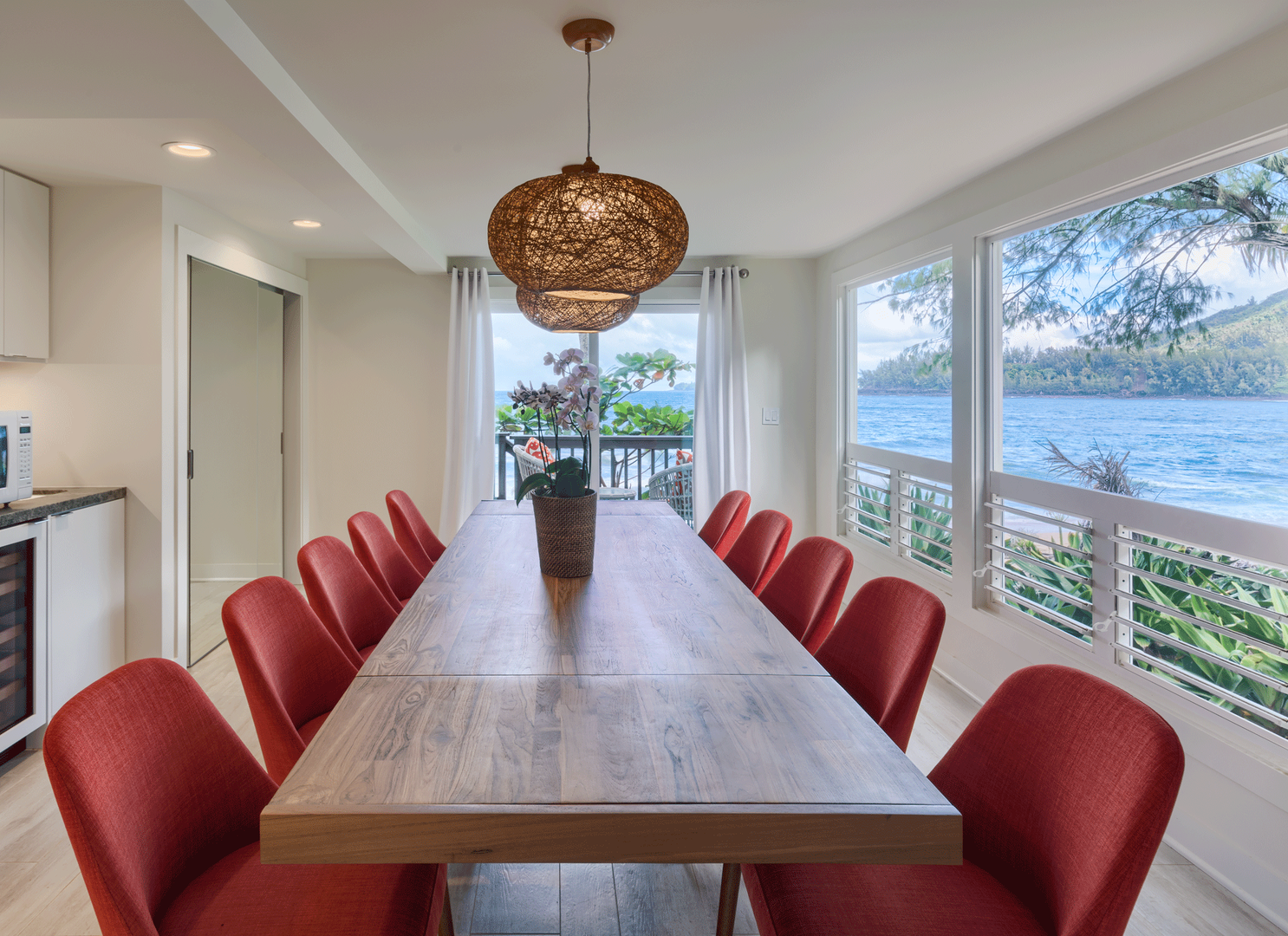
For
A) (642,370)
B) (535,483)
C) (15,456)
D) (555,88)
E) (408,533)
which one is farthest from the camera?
(642,370)

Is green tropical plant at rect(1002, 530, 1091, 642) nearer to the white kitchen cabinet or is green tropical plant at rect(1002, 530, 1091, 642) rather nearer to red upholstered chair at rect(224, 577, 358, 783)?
red upholstered chair at rect(224, 577, 358, 783)

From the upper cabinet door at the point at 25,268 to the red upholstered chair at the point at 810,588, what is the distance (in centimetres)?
325

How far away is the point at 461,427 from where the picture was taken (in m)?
5.00

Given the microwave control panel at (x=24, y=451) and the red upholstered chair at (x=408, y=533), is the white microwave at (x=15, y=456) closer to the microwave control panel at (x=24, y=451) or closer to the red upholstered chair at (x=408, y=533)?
the microwave control panel at (x=24, y=451)

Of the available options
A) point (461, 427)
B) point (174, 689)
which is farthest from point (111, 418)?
point (174, 689)

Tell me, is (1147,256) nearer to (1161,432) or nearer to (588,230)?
(1161,432)

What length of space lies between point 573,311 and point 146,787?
2.15 meters

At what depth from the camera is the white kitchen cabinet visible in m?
2.88

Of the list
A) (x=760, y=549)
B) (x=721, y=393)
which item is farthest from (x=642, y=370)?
(x=760, y=549)

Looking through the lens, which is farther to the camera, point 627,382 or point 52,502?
point 627,382

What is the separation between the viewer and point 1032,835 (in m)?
1.19

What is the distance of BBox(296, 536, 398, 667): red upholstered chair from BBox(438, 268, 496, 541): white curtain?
247 cm

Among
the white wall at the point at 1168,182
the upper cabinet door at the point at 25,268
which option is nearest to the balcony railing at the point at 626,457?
the white wall at the point at 1168,182

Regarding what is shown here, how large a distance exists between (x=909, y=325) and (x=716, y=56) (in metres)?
2.42
